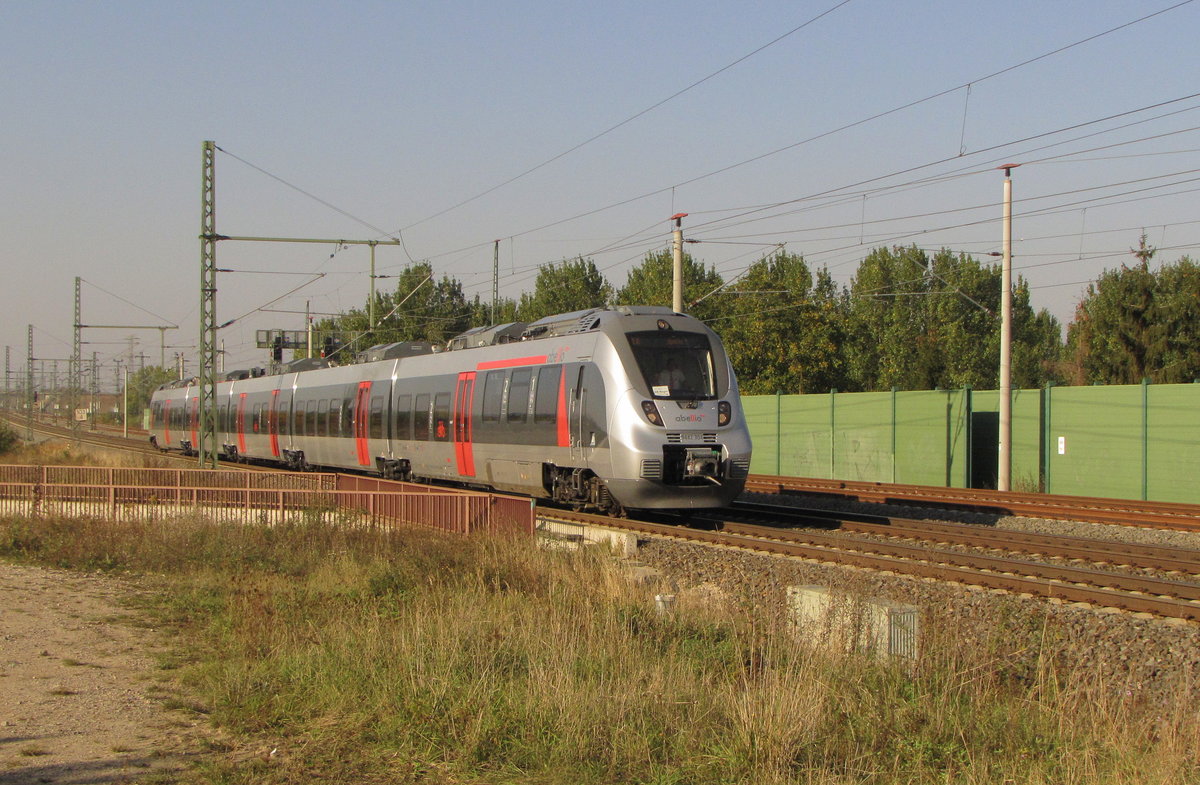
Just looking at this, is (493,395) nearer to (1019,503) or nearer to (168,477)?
(168,477)

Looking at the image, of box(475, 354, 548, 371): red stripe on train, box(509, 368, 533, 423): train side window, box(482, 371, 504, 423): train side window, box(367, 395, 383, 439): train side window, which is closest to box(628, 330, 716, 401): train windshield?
box(475, 354, 548, 371): red stripe on train

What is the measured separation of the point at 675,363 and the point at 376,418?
1279 cm

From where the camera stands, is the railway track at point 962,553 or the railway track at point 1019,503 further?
the railway track at point 1019,503

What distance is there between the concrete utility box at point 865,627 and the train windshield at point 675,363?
8179mm

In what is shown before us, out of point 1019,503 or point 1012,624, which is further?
point 1019,503

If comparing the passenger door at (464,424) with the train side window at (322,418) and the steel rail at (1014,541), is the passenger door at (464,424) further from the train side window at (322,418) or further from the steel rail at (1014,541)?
the train side window at (322,418)

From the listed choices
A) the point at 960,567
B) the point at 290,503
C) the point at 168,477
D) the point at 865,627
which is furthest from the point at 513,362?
the point at 865,627

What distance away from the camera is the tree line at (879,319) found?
160ft

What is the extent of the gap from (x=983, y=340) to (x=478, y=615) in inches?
2983

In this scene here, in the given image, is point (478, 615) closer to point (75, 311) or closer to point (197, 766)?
point (197, 766)

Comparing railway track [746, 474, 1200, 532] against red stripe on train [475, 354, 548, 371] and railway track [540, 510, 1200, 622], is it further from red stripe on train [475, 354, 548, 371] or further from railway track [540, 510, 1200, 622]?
red stripe on train [475, 354, 548, 371]

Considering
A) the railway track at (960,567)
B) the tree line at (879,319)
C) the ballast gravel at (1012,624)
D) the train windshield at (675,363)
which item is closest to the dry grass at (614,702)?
the ballast gravel at (1012,624)

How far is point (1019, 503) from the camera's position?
74.8 ft

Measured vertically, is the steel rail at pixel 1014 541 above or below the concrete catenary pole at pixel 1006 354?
below
